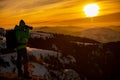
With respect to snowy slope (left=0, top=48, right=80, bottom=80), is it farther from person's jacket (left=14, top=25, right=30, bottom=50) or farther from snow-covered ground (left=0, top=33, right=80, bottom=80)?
person's jacket (left=14, top=25, right=30, bottom=50)

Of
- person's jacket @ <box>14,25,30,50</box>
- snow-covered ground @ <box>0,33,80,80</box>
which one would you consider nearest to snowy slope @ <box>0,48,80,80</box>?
snow-covered ground @ <box>0,33,80,80</box>

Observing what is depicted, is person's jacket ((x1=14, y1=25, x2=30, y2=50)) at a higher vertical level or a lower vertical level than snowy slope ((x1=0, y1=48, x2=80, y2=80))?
higher

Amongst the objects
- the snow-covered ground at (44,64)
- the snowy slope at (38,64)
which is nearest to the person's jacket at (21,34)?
the snow-covered ground at (44,64)

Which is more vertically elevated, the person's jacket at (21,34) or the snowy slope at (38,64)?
the person's jacket at (21,34)

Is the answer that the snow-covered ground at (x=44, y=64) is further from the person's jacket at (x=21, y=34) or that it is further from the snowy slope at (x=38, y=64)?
the person's jacket at (x=21, y=34)

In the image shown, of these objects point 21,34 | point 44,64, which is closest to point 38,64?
point 44,64

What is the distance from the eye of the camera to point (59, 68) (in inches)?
1320

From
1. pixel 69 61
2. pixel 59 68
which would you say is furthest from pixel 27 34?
pixel 69 61

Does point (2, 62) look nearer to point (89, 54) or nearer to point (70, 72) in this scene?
point (70, 72)

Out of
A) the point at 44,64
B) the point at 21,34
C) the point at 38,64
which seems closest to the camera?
the point at 21,34

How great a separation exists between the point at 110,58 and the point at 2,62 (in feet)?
54.6

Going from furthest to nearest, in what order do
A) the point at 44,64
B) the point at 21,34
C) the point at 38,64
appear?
the point at 44,64 → the point at 38,64 → the point at 21,34

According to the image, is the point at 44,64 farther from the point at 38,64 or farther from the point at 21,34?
the point at 21,34

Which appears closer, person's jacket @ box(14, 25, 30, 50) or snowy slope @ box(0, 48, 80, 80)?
person's jacket @ box(14, 25, 30, 50)
